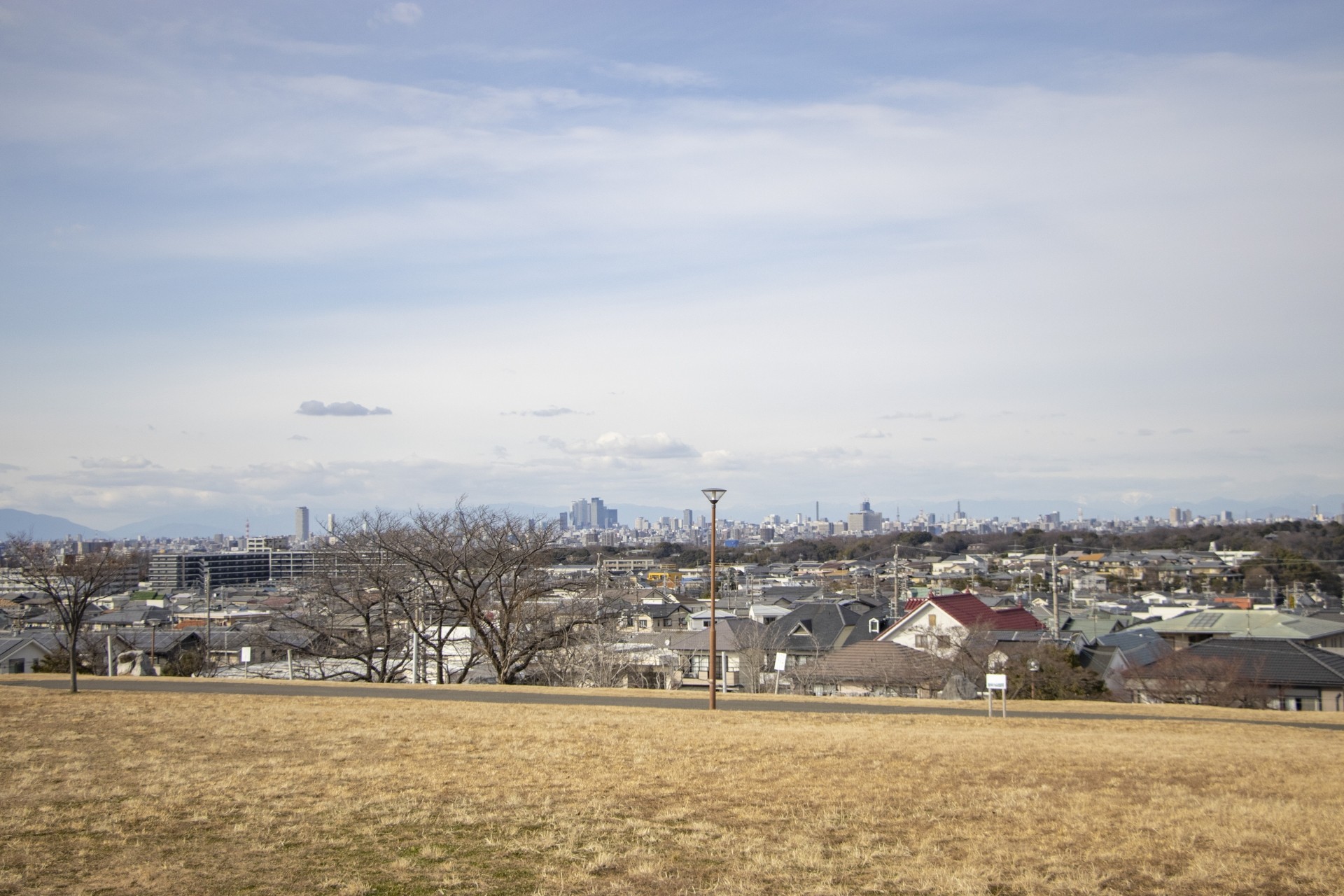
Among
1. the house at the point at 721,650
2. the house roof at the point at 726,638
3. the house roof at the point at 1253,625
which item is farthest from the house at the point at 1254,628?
the house at the point at 721,650

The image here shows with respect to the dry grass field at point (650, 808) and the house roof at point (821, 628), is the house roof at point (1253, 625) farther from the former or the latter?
the dry grass field at point (650, 808)

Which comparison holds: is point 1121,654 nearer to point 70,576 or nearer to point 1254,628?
point 1254,628

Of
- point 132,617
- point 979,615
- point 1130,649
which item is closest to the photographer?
point 1130,649

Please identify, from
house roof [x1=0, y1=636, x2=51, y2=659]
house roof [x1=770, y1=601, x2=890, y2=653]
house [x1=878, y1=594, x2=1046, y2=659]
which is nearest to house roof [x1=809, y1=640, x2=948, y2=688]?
house [x1=878, y1=594, x2=1046, y2=659]

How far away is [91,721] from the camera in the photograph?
50.5 ft

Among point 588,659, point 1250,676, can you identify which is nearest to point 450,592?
point 588,659

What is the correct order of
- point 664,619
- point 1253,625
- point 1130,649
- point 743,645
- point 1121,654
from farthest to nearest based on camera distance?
point 664,619, point 1253,625, point 743,645, point 1130,649, point 1121,654

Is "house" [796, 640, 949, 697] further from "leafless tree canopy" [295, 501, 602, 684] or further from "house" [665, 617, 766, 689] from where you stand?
"leafless tree canopy" [295, 501, 602, 684]

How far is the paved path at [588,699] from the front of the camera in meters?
18.4

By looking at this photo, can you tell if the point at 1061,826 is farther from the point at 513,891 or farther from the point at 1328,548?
the point at 1328,548

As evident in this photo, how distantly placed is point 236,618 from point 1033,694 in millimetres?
54051

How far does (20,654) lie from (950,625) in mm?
37159

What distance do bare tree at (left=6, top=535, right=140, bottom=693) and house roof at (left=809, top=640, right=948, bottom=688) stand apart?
2265cm

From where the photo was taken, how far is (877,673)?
33562mm
